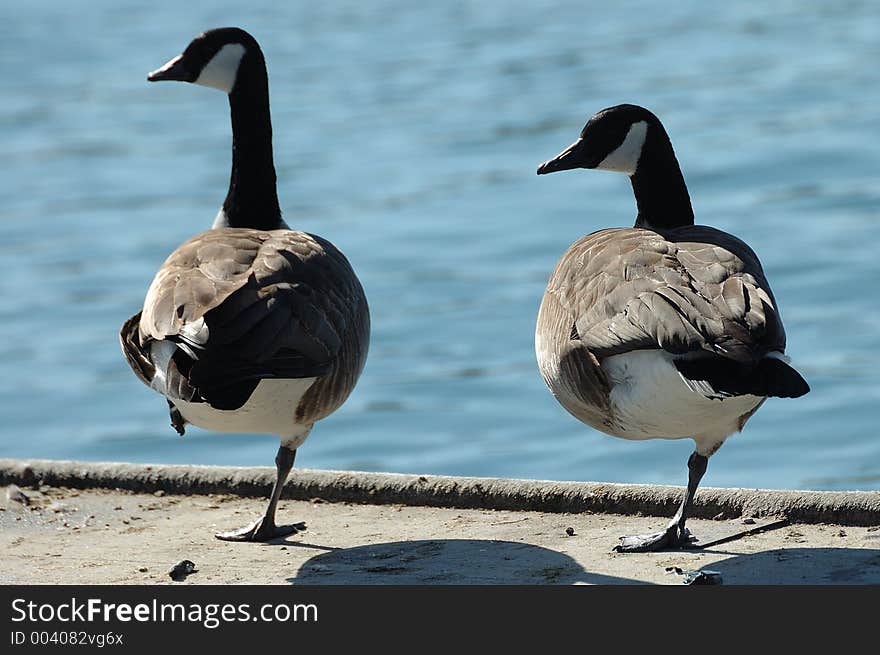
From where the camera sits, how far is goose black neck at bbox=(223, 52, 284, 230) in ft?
21.4

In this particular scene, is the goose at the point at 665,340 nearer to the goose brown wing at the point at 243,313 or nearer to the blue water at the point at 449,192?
the goose brown wing at the point at 243,313

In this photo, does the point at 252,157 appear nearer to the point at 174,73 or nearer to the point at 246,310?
the point at 174,73

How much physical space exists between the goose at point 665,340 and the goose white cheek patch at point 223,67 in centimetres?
201

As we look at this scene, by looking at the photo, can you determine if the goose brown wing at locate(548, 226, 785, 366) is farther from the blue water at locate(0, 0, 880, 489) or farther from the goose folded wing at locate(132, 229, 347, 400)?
the blue water at locate(0, 0, 880, 489)

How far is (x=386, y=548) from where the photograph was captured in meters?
5.30

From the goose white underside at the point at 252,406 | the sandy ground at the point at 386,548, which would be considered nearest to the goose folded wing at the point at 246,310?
the goose white underside at the point at 252,406

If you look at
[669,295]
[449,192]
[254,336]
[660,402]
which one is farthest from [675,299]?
[449,192]

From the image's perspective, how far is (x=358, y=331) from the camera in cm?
558

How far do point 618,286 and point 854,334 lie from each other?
25.5 ft

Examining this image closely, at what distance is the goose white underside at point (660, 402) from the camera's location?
186 inches

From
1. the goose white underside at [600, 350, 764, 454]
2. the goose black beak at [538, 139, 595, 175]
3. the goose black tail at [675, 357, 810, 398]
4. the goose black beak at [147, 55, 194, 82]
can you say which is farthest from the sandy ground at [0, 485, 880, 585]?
the goose black beak at [147, 55, 194, 82]

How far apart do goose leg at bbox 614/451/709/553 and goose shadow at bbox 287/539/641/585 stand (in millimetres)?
241
